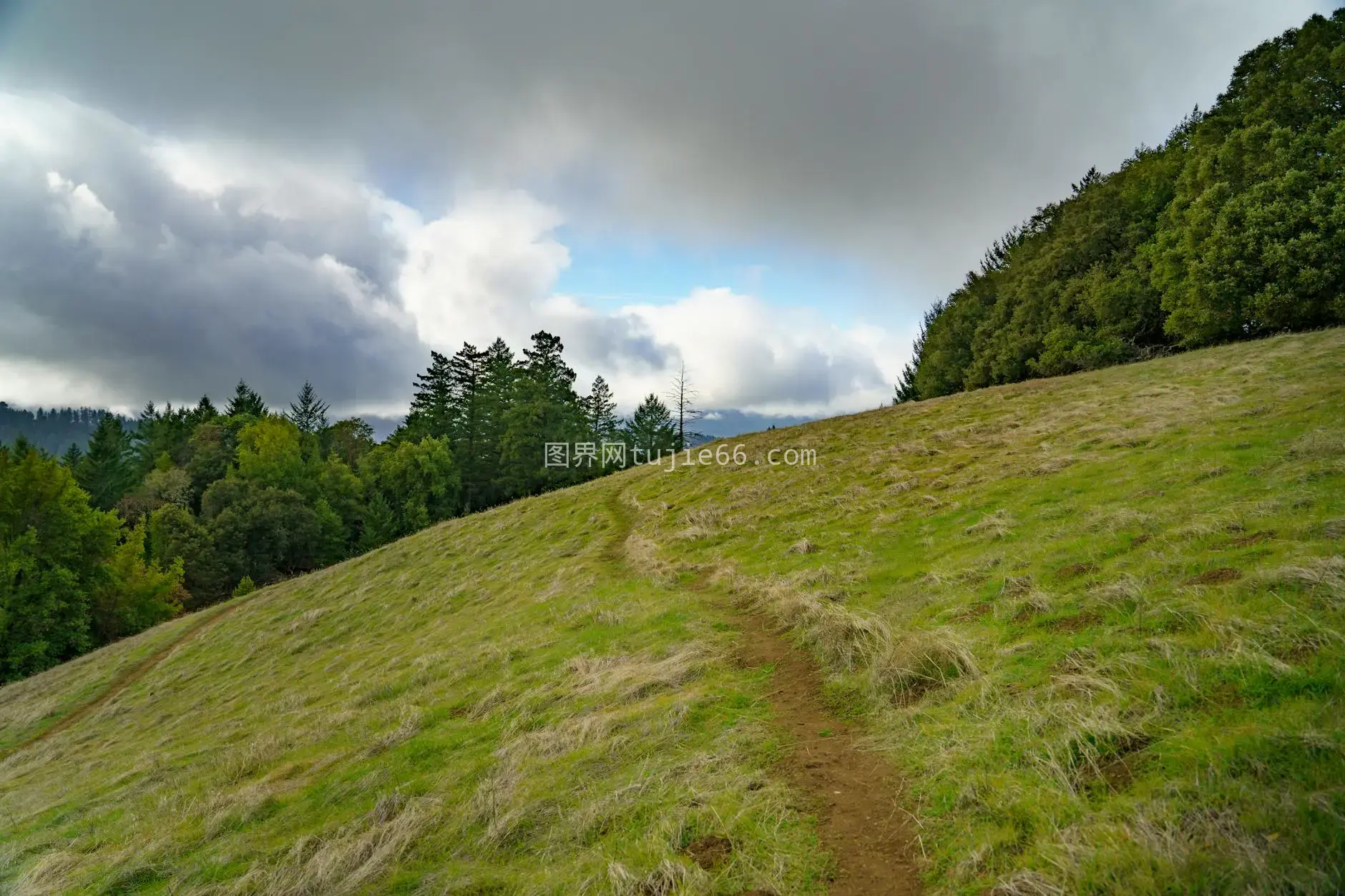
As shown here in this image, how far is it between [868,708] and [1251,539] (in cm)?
652

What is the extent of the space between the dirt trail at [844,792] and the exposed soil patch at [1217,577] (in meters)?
5.24

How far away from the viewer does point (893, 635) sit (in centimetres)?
977

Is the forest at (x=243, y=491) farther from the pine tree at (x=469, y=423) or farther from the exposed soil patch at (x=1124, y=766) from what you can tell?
the exposed soil patch at (x=1124, y=766)

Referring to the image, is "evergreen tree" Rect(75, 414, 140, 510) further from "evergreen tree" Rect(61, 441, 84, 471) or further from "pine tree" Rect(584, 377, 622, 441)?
"pine tree" Rect(584, 377, 622, 441)

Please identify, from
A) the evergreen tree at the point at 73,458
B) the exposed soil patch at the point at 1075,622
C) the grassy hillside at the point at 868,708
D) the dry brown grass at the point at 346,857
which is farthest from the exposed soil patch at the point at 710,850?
the evergreen tree at the point at 73,458

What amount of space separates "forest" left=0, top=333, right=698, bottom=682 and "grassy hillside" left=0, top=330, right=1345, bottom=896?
2786 centimetres

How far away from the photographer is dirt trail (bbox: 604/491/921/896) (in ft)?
17.4

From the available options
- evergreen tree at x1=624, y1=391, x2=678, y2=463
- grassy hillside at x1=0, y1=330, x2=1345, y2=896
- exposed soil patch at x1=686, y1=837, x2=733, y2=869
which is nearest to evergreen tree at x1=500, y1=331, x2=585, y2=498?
evergreen tree at x1=624, y1=391, x2=678, y2=463

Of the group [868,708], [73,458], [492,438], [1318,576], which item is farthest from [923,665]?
[73,458]

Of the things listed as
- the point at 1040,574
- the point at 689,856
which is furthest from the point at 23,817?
the point at 1040,574

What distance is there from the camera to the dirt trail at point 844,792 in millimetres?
5305

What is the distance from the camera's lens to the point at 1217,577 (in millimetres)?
7762

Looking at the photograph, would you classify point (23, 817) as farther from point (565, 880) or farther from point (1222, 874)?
point (1222, 874)

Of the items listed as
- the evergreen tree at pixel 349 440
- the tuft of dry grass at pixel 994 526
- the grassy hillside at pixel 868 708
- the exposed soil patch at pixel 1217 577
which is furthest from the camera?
the evergreen tree at pixel 349 440
